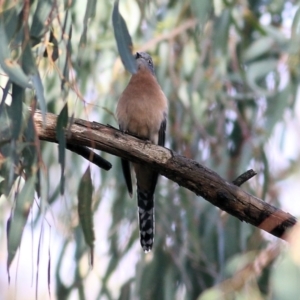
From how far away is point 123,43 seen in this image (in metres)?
2.77

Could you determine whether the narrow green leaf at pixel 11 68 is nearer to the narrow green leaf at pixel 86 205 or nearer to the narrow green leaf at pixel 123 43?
the narrow green leaf at pixel 123 43

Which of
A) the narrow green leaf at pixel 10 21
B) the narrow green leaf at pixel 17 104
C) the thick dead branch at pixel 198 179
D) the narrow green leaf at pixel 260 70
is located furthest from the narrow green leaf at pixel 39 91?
the narrow green leaf at pixel 260 70

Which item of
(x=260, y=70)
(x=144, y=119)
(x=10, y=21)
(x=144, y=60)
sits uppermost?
(x=260, y=70)

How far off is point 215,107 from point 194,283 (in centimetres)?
144

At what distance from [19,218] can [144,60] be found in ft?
7.73

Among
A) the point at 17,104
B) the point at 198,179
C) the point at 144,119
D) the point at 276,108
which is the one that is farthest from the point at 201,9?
the point at 17,104

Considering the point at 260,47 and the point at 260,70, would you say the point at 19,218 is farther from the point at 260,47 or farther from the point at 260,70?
the point at 260,47

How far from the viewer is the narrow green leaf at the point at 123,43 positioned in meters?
2.69

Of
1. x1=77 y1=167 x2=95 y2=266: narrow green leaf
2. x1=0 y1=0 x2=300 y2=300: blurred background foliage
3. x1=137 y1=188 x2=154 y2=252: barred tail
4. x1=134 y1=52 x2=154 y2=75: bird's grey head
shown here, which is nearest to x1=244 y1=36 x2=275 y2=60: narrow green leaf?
x1=0 y1=0 x2=300 y2=300: blurred background foliage

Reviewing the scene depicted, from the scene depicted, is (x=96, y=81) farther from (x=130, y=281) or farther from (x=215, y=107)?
(x=130, y=281)

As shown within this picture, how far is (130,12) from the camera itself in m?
4.79

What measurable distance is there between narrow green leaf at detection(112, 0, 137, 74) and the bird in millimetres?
1576

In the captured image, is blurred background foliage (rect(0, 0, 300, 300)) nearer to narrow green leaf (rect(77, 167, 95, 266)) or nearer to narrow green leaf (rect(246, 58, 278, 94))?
narrow green leaf (rect(246, 58, 278, 94))

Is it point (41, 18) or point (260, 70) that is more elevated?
point (260, 70)
